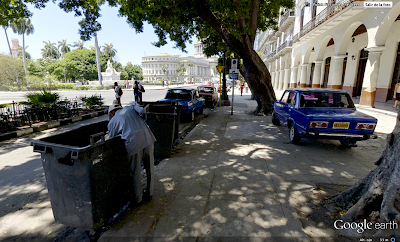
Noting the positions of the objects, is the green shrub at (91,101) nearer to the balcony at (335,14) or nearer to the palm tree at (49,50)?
the balcony at (335,14)

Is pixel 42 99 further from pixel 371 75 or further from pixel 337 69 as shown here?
pixel 337 69

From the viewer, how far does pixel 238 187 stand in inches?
141

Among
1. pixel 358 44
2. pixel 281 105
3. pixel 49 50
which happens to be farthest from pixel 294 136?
pixel 49 50

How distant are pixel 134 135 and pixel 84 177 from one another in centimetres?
76

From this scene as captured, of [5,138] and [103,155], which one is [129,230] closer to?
[103,155]

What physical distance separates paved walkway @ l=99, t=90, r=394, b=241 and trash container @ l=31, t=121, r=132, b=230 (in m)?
0.37

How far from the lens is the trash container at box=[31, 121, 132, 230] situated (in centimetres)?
222

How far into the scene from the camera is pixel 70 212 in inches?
95.9

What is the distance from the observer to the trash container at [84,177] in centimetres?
222

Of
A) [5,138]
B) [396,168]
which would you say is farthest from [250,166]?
[5,138]

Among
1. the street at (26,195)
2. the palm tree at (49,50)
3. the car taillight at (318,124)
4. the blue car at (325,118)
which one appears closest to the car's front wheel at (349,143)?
the blue car at (325,118)

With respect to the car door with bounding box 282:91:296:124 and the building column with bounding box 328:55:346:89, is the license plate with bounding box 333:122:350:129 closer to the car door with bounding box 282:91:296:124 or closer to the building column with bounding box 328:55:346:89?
the car door with bounding box 282:91:296:124

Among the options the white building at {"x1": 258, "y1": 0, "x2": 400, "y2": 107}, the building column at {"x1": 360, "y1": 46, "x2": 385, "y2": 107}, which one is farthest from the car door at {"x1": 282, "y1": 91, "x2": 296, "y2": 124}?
the white building at {"x1": 258, "y1": 0, "x2": 400, "y2": 107}

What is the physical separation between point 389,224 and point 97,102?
13940 mm
